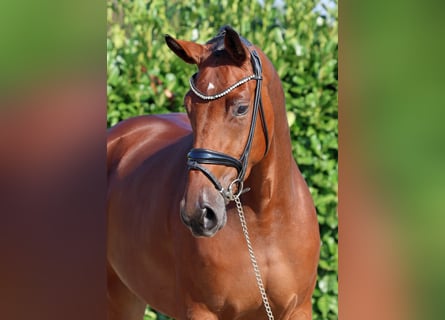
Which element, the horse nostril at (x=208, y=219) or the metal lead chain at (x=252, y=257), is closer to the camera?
the horse nostril at (x=208, y=219)

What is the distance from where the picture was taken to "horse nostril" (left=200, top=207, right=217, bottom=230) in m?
2.17

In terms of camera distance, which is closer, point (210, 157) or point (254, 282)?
point (210, 157)

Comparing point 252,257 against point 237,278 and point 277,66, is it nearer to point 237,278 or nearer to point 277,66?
point 237,278

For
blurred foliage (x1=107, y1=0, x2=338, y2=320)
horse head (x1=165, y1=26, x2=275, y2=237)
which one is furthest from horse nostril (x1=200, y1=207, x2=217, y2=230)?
blurred foliage (x1=107, y1=0, x2=338, y2=320)

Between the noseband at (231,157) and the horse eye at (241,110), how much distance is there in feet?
0.14

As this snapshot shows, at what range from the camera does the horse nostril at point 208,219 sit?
217 cm

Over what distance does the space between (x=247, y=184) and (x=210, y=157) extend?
18.5 inches

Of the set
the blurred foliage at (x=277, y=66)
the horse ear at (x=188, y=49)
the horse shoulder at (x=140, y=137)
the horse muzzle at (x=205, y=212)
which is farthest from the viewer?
the blurred foliage at (x=277, y=66)

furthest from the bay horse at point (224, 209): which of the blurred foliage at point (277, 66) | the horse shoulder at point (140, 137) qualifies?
the blurred foliage at point (277, 66)

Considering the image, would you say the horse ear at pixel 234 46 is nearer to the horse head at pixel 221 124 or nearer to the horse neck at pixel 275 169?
the horse head at pixel 221 124
